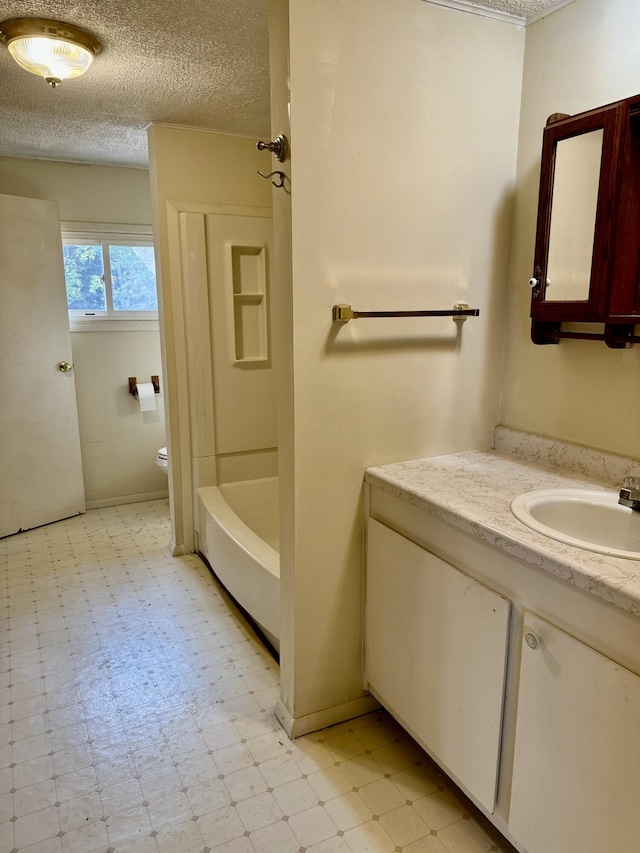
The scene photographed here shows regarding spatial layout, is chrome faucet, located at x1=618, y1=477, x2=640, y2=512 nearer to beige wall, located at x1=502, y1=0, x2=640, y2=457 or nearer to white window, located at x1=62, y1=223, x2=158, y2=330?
beige wall, located at x1=502, y1=0, x2=640, y2=457

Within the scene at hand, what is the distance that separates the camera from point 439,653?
1.46 m

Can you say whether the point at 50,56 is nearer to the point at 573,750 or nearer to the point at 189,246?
the point at 189,246

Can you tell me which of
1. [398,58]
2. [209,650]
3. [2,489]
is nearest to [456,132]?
[398,58]

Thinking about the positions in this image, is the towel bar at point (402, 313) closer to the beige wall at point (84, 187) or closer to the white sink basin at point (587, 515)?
the white sink basin at point (587, 515)

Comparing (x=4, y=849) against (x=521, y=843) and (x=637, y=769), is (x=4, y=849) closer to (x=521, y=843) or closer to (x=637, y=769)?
(x=521, y=843)

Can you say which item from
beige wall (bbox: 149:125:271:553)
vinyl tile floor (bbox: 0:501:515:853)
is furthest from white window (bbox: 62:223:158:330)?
vinyl tile floor (bbox: 0:501:515:853)

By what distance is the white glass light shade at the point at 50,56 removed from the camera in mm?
1818

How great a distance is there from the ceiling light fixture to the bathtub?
186cm

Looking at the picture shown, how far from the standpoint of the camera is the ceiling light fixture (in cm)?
177

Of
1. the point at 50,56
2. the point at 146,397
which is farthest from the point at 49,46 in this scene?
the point at 146,397

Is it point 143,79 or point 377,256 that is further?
point 143,79

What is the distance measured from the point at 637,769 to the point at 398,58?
1753 millimetres

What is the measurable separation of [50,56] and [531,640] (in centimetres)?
226

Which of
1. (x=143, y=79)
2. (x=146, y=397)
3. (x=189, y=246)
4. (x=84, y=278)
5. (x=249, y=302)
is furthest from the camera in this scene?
(x=146, y=397)
